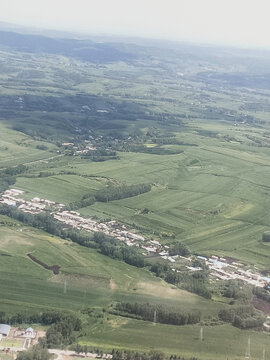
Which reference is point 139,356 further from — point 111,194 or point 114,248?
point 111,194

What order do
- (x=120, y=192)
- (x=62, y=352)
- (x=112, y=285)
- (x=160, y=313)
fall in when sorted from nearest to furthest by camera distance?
(x=62, y=352) < (x=160, y=313) < (x=112, y=285) < (x=120, y=192)

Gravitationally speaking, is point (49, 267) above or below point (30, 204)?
below

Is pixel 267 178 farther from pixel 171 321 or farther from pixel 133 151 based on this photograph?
pixel 171 321

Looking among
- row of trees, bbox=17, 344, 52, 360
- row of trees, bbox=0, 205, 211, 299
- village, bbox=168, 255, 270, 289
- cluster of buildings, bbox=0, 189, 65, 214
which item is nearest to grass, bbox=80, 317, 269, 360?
row of trees, bbox=17, 344, 52, 360

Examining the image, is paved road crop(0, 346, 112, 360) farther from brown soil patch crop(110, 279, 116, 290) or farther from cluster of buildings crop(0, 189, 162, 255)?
cluster of buildings crop(0, 189, 162, 255)

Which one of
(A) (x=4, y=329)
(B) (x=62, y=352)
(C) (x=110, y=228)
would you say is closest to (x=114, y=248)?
(C) (x=110, y=228)

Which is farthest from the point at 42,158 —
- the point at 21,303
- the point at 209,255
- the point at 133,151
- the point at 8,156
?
the point at 21,303
